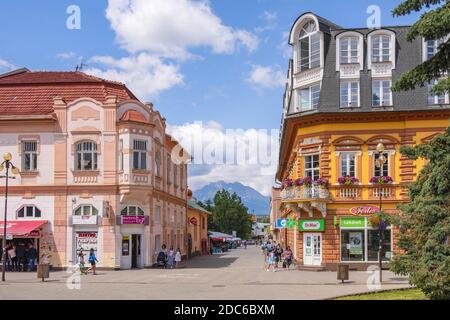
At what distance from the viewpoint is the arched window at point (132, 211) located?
41250 millimetres

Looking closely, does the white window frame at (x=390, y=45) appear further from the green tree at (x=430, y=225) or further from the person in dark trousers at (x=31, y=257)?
the person in dark trousers at (x=31, y=257)

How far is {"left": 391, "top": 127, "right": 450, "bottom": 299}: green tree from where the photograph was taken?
56.7 feet

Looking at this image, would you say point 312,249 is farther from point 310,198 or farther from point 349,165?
point 349,165

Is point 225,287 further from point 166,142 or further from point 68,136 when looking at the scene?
point 166,142

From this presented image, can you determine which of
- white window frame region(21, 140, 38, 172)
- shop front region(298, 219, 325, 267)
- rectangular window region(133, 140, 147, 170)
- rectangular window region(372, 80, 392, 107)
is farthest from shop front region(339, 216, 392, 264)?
white window frame region(21, 140, 38, 172)

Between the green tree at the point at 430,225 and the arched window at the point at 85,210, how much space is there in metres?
24.9

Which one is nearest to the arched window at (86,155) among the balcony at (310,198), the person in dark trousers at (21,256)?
the person in dark trousers at (21,256)

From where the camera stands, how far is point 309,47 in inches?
1633

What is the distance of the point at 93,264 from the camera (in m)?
36.6

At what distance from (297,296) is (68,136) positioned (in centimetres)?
2224

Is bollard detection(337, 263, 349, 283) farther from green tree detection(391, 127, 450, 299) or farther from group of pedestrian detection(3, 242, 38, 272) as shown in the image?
group of pedestrian detection(3, 242, 38, 272)

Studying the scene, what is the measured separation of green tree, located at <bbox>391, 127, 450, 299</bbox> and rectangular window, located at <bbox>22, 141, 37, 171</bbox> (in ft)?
91.8

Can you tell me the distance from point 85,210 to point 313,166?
14.7 metres
